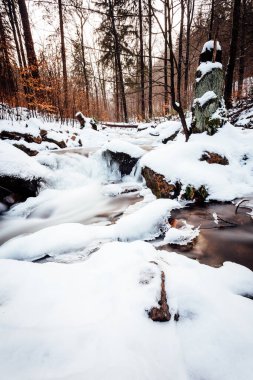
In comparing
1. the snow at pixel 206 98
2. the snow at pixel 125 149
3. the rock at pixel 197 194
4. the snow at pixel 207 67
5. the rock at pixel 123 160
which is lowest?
the rock at pixel 197 194

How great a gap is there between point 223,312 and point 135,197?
3313 millimetres

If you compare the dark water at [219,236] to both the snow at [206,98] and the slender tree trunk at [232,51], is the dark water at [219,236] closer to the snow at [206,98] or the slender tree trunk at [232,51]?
the snow at [206,98]

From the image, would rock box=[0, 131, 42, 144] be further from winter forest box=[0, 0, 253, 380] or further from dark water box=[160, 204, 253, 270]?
dark water box=[160, 204, 253, 270]

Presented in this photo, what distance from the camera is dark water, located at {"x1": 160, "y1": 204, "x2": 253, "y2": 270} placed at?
8.01ft

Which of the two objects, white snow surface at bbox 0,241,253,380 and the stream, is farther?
the stream

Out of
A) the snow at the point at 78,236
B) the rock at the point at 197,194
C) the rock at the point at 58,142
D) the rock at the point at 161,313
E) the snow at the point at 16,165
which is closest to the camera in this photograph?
the rock at the point at 161,313

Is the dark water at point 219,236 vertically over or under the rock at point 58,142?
under

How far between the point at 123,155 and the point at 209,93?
2504 millimetres

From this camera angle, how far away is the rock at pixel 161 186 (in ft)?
12.5

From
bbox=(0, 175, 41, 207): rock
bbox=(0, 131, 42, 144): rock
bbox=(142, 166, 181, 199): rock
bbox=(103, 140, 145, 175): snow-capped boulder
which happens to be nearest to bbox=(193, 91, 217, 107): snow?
bbox=(142, 166, 181, 199): rock

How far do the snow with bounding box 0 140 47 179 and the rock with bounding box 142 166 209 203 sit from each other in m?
2.53

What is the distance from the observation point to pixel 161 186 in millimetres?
3988

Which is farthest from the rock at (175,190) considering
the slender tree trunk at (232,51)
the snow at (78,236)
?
the slender tree trunk at (232,51)

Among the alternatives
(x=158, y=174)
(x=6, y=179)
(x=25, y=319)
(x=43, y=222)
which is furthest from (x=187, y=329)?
(x=6, y=179)
